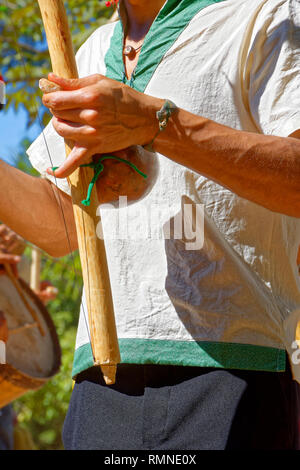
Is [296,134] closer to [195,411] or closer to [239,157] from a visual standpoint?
[239,157]

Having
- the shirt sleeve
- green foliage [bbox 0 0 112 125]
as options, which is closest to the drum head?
green foliage [bbox 0 0 112 125]

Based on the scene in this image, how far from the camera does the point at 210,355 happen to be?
4.44 feet

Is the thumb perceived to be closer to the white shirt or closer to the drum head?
the white shirt

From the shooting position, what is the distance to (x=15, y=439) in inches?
213

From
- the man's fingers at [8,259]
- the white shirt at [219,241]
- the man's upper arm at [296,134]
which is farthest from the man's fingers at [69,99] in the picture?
the man's fingers at [8,259]

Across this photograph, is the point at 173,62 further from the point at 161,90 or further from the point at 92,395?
the point at 92,395

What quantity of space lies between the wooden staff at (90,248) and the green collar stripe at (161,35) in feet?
1.05

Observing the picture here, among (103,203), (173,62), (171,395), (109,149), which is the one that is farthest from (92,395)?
(173,62)

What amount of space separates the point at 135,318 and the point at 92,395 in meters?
0.17

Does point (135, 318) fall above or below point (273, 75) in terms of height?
below

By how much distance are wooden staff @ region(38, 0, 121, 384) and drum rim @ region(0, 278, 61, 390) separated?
2.27 m

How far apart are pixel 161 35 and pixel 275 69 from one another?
264 millimetres

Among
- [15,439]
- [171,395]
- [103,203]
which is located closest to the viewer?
[103,203]

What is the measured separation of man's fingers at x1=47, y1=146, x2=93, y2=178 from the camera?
1132 millimetres
